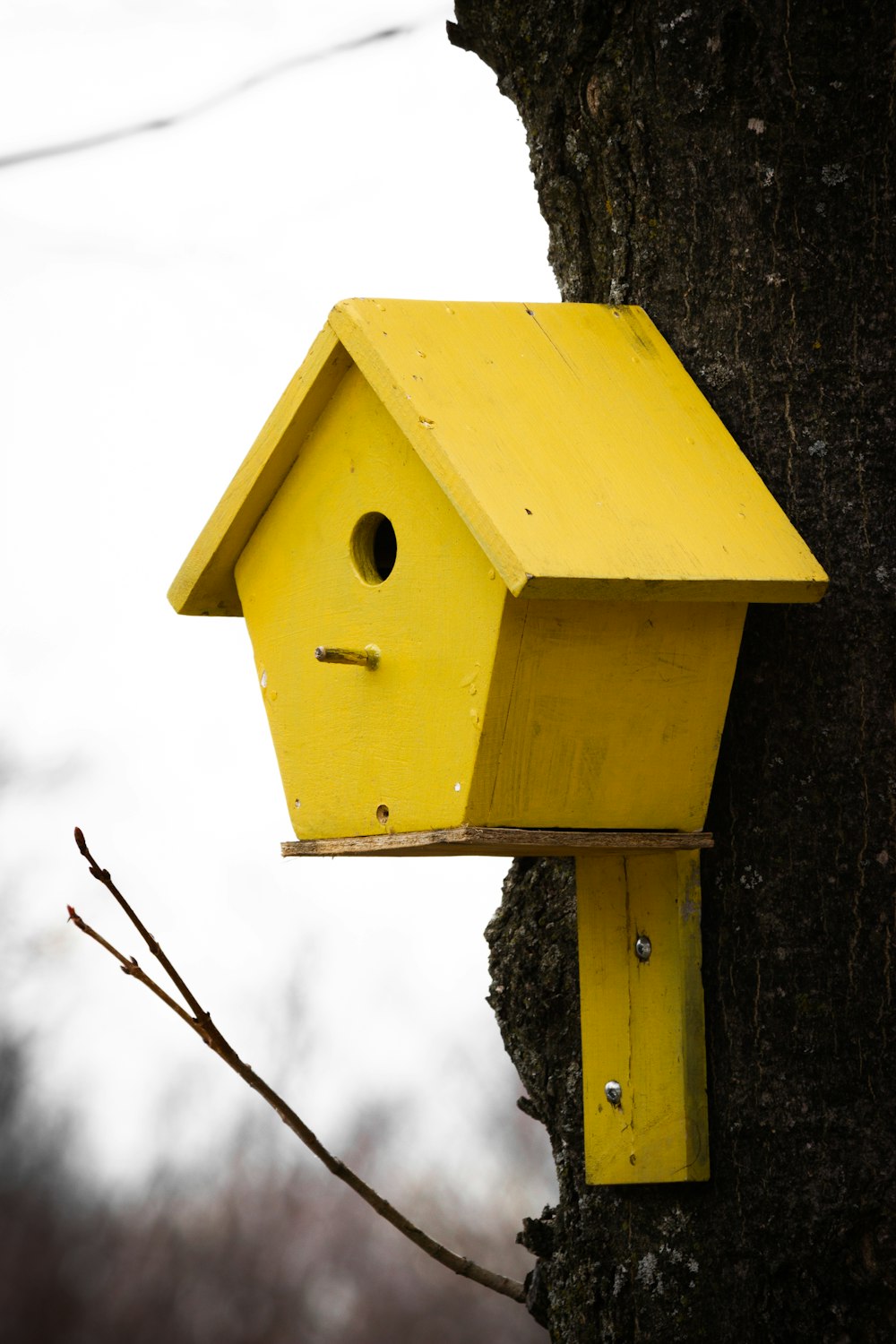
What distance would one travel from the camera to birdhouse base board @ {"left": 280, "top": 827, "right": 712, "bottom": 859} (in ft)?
5.17

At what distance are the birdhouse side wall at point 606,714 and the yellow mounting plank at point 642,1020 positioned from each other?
0.11 meters

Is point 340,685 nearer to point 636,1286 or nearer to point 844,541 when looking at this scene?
point 844,541

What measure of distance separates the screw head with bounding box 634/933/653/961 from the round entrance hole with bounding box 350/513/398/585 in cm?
51

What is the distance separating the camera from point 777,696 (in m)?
1.73

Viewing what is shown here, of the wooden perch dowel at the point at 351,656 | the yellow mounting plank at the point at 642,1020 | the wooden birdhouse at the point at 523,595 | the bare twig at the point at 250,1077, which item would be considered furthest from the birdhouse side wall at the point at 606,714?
the bare twig at the point at 250,1077

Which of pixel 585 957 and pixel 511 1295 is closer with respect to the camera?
pixel 585 957

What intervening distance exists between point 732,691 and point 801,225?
1.82 ft

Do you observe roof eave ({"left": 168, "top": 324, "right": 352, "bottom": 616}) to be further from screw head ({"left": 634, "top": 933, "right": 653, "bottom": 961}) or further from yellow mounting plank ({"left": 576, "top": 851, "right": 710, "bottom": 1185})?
screw head ({"left": 634, "top": 933, "right": 653, "bottom": 961})

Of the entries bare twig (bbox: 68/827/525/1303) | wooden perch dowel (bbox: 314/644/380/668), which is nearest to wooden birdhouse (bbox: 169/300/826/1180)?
wooden perch dowel (bbox: 314/644/380/668)

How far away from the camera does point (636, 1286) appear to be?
5.75 feet

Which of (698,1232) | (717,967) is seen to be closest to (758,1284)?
(698,1232)

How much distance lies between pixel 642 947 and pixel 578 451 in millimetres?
572

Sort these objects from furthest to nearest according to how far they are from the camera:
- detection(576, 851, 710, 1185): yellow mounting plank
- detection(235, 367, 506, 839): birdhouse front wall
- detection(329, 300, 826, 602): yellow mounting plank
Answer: detection(576, 851, 710, 1185): yellow mounting plank
detection(235, 367, 506, 839): birdhouse front wall
detection(329, 300, 826, 602): yellow mounting plank

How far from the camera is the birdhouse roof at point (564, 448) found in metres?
1.51
